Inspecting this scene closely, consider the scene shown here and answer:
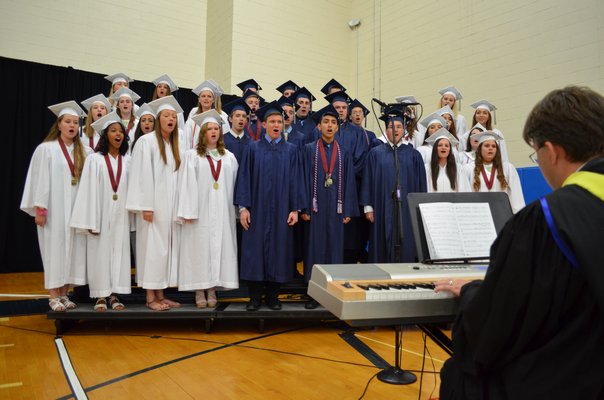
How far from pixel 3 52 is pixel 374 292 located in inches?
336

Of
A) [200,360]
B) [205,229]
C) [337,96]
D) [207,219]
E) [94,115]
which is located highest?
[337,96]

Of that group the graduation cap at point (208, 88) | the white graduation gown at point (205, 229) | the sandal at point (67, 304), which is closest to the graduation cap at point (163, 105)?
the white graduation gown at point (205, 229)

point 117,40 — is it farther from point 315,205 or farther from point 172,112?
point 315,205

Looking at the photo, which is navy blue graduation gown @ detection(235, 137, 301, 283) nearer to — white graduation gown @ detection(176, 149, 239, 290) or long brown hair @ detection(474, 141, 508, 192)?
white graduation gown @ detection(176, 149, 239, 290)

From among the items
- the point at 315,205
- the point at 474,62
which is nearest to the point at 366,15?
the point at 474,62

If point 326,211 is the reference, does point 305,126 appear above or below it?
above

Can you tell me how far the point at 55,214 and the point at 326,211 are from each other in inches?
107

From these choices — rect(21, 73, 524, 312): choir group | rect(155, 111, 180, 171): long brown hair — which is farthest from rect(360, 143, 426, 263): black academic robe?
rect(155, 111, 180, 171): long brown hair

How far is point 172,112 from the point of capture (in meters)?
4.73

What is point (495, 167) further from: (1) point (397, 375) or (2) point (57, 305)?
(2) point (57, 305)

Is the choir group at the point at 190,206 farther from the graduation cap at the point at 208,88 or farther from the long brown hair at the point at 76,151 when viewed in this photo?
the graduation cap at the point at 208,88

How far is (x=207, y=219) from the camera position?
4633mm

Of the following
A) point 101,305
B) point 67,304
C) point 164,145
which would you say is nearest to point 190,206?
point 164,145

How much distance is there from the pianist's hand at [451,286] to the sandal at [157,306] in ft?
10.7
